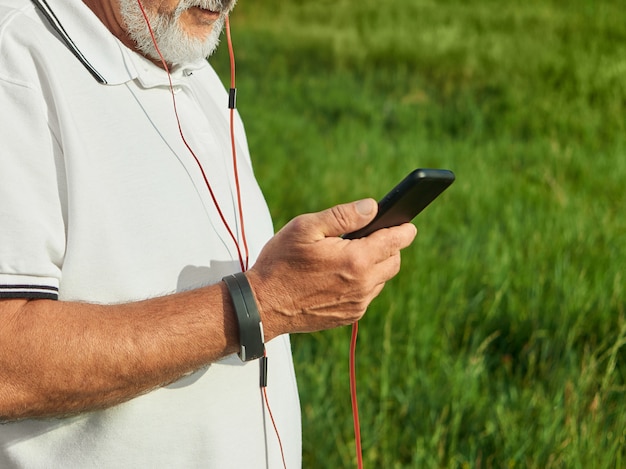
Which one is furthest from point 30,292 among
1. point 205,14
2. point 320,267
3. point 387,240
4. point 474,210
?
point 474,210

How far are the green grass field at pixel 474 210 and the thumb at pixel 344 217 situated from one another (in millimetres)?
1312

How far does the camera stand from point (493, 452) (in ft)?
7.94

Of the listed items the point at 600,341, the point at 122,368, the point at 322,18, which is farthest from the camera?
the point at 322,18

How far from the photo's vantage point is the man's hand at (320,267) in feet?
3.89

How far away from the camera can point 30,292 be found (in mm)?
1055

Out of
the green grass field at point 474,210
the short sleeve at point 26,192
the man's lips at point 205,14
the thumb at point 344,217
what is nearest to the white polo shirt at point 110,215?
the short sleeve at point 26,192

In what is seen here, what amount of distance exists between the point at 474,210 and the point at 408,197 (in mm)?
3162

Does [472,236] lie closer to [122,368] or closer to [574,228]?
[574,228]

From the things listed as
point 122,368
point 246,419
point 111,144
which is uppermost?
point 111,144

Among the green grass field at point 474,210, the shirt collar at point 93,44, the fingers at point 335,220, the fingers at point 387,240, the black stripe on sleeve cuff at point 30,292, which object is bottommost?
the green grass field at point 474,210

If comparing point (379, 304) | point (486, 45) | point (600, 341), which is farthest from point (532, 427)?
point (486, 45)

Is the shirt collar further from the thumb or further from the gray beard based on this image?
the thumb

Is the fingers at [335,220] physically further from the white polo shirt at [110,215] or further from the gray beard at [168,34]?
the gray beard at [168,34]

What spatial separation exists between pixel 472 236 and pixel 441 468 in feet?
5.58
